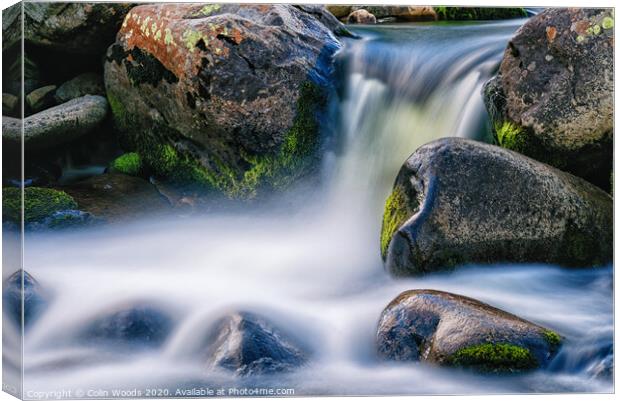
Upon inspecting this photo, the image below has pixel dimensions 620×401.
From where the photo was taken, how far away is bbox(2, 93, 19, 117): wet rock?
636 centimetres

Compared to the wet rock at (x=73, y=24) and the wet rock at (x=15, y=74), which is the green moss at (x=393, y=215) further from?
the wet rock at (x=15, y=74)

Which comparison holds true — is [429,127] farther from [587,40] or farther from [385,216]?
[587,40]

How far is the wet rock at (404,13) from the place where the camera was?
721 centimetres

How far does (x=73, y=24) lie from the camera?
7578 mm

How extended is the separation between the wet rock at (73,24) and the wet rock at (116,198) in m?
1.13

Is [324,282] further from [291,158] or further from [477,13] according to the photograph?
[477,13]

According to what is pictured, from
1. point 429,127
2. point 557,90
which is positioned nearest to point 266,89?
point 429,127

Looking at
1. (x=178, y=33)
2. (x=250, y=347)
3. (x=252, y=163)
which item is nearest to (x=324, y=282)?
(x=250, y=347)

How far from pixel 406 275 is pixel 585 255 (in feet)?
4.46

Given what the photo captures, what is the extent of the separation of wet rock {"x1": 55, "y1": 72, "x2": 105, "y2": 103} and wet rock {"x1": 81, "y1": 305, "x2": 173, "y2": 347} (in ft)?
5.77

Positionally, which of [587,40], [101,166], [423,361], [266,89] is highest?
[587,40]

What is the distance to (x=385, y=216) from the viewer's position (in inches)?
283

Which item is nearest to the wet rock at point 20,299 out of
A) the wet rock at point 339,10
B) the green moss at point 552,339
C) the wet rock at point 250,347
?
the wet rock at point 250,347

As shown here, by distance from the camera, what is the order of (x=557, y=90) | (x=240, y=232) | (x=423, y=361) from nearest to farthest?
1. (x=423, y=361)
2. (x=240, y=232)
3. (x=557, y=90)
